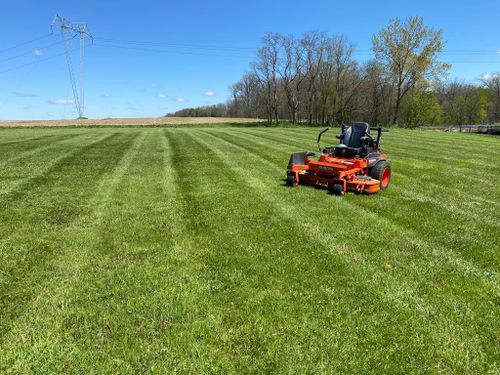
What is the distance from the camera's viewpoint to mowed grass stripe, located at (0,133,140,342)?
160 inches

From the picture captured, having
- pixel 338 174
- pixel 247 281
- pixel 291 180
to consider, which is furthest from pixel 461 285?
pixel 291 180

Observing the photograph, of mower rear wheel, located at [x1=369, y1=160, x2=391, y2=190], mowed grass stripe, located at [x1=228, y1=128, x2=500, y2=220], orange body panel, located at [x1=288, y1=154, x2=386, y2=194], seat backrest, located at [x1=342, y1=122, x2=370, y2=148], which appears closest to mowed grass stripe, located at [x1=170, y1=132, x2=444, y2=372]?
orange body panel, located at [x1=288, y1=154, x2=386, y2=194]

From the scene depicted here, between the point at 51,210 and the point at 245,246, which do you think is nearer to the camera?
the point at 245,246

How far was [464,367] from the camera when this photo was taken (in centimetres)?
304

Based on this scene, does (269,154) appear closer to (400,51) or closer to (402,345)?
(402,345)

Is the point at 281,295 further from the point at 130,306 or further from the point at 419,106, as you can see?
the point at 419,106

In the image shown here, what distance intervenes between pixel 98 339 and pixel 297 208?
4.93m

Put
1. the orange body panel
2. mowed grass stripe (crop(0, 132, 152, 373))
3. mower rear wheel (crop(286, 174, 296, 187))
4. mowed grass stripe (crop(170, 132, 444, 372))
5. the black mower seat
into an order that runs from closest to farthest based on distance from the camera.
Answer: mowed grass stripe (crop(0, 132, 152, 373)) < mowed grass stripe (crop(170, 132, 444, 372)) < the orange body panel < mower rear wheel (crop(286, 174, 296, 187)) < the black mower seat

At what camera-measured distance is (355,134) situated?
984 cm

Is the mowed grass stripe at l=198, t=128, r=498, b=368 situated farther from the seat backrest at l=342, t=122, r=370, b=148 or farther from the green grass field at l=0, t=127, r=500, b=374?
the seat backrest at l=342, t=122, r=370, b=148

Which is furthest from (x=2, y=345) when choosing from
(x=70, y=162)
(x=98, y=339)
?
(x=70, y=162)

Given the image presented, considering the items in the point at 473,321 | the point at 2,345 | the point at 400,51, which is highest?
the point at 400,51

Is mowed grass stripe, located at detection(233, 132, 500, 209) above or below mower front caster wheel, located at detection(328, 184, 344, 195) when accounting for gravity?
below

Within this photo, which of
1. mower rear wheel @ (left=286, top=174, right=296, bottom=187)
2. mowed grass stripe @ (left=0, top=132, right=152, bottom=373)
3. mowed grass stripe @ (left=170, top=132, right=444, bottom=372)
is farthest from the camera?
mower rear wheel @ (left=286, top=174, right=296, bottom=187)
